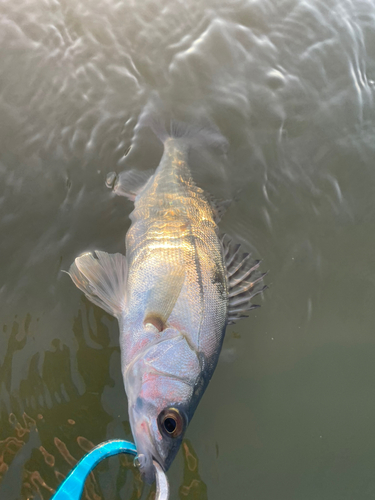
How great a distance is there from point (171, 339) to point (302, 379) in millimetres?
1413

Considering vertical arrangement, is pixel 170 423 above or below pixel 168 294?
below

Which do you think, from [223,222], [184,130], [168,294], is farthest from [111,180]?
[168,294]

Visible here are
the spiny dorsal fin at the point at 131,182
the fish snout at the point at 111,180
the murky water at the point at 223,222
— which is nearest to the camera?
the murky water at the point at 223,222

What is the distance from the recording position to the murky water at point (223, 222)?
2773 millimetres

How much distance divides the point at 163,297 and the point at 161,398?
0.62m

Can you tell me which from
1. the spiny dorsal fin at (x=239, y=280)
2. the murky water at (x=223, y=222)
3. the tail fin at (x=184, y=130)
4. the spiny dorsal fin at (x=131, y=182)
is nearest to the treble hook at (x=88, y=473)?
the murky water at (x=223, y=222)

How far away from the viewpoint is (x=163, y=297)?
248cm

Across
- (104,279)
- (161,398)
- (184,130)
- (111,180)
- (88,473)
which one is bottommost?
(88,473)

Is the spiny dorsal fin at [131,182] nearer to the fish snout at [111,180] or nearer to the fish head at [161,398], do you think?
the fish snout at [111,180]

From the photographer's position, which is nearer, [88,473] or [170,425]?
[170,425]

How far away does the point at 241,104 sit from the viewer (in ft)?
13.2

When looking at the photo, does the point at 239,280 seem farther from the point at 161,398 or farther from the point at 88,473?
the point at 88,473

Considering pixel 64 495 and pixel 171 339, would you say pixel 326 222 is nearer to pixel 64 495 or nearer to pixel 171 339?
pixel 171 339

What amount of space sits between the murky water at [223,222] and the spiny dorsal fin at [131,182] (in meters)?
0.15
